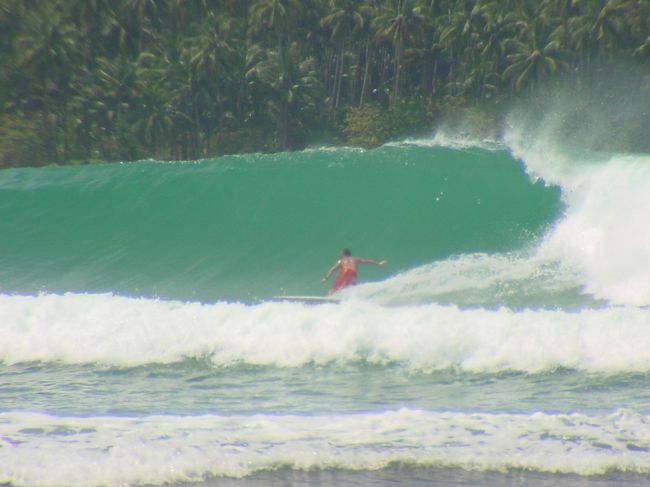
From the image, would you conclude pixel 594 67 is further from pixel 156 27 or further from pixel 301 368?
pixel 301 368

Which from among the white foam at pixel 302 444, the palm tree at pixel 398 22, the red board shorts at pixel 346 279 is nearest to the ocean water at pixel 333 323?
the white foam at pixel 302 444

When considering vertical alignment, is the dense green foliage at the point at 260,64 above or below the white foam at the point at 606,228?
above

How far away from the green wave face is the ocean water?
61mm

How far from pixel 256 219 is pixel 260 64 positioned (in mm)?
39770

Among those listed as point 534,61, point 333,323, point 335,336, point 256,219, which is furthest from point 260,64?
point 335,336

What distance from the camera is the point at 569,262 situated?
1480 centimetres

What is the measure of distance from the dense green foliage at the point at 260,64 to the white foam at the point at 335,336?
125 ft

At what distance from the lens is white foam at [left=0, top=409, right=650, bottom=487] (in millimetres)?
6367

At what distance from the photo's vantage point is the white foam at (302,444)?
637 cm

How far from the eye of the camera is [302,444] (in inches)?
271

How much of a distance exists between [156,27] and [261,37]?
273 inches

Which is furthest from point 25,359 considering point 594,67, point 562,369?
point 594,67

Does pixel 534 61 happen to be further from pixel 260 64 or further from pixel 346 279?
pixel 346 279

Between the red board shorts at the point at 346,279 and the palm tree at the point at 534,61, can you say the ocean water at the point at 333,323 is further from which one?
the palm tree at the point at 534,61
